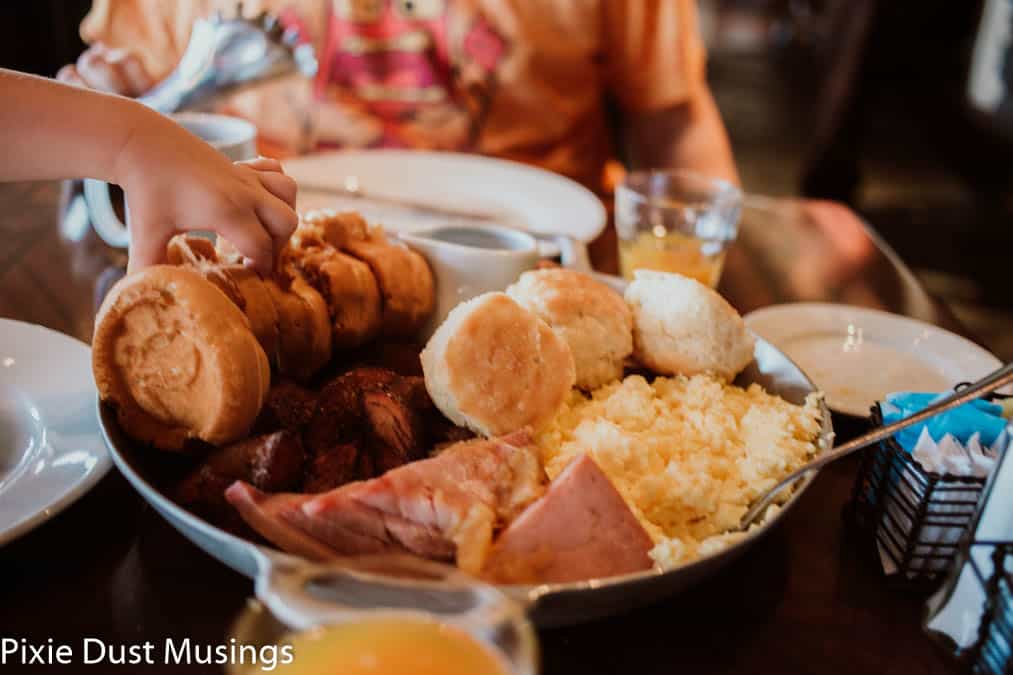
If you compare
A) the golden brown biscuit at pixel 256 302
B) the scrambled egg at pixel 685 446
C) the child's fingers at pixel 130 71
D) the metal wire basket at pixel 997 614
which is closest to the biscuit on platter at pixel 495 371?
Result: the scrambled egg at pixel 685 446

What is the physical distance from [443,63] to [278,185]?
1052 mm

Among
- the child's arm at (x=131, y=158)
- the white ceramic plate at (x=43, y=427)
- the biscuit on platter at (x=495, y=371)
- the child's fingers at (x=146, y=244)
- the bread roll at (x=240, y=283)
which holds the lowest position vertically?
the white ceramic plate at (x=43, y=427)

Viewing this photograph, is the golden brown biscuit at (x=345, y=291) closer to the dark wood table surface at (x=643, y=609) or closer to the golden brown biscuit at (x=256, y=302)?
the golden brown biscuit at (x=256, y=302)

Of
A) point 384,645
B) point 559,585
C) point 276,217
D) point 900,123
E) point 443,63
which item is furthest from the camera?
point 900,123

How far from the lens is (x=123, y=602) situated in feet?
2.27

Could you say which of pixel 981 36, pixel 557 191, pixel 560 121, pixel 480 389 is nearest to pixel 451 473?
pixel 480 389

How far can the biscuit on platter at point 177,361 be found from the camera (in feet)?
2.39

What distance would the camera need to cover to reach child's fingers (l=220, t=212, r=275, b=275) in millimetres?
791

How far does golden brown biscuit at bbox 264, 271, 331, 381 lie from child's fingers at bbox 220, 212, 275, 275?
37mm

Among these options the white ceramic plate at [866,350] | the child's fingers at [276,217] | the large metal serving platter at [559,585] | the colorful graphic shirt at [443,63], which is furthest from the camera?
the colorful graphic shirt at [443,63]

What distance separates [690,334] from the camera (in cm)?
93

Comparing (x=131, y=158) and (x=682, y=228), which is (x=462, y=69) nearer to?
(x=682, y=228)

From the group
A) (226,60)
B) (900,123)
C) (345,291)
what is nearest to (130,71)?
(226,60)

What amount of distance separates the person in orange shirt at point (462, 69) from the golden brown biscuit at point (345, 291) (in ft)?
3.15
